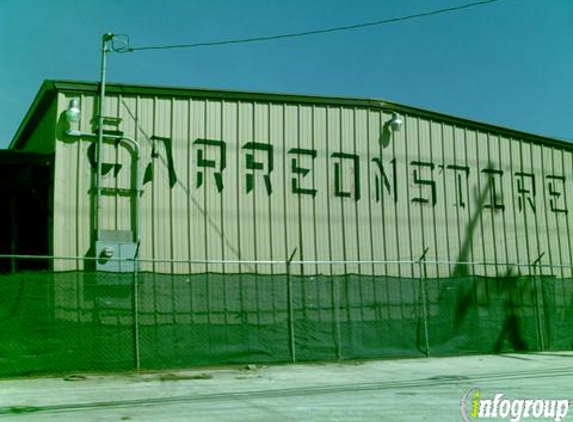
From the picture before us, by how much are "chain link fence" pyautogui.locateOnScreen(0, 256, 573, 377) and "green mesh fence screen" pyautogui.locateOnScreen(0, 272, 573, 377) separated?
19mm

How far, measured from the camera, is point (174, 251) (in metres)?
14.0

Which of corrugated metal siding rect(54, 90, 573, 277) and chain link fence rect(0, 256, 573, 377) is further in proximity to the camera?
corrugated metal siding rect(54, 90, 573, 277)

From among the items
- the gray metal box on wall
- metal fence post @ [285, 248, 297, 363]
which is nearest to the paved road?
metal fence post @ [285, 248, 297, 363]

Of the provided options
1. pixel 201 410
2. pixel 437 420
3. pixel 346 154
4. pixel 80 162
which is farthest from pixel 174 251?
pixel 437 420

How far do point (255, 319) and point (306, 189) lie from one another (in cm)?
380

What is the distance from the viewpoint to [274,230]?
1509 cm

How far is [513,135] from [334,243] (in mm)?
7176

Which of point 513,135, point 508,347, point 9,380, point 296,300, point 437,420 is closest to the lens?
point 437,420

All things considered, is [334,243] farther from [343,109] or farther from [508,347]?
[508,347]

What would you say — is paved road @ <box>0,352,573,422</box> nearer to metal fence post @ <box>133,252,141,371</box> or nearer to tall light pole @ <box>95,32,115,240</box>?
metal fence post @ <box>133,252,141,371</box>

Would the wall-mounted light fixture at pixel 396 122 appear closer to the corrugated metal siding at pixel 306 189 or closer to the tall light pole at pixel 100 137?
the corrugated metal siding at pixel 306 189

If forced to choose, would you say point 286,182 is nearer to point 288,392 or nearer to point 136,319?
point 136,319

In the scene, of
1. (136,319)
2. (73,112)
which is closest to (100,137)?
(73,112)

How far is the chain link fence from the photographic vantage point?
11.4 meters
